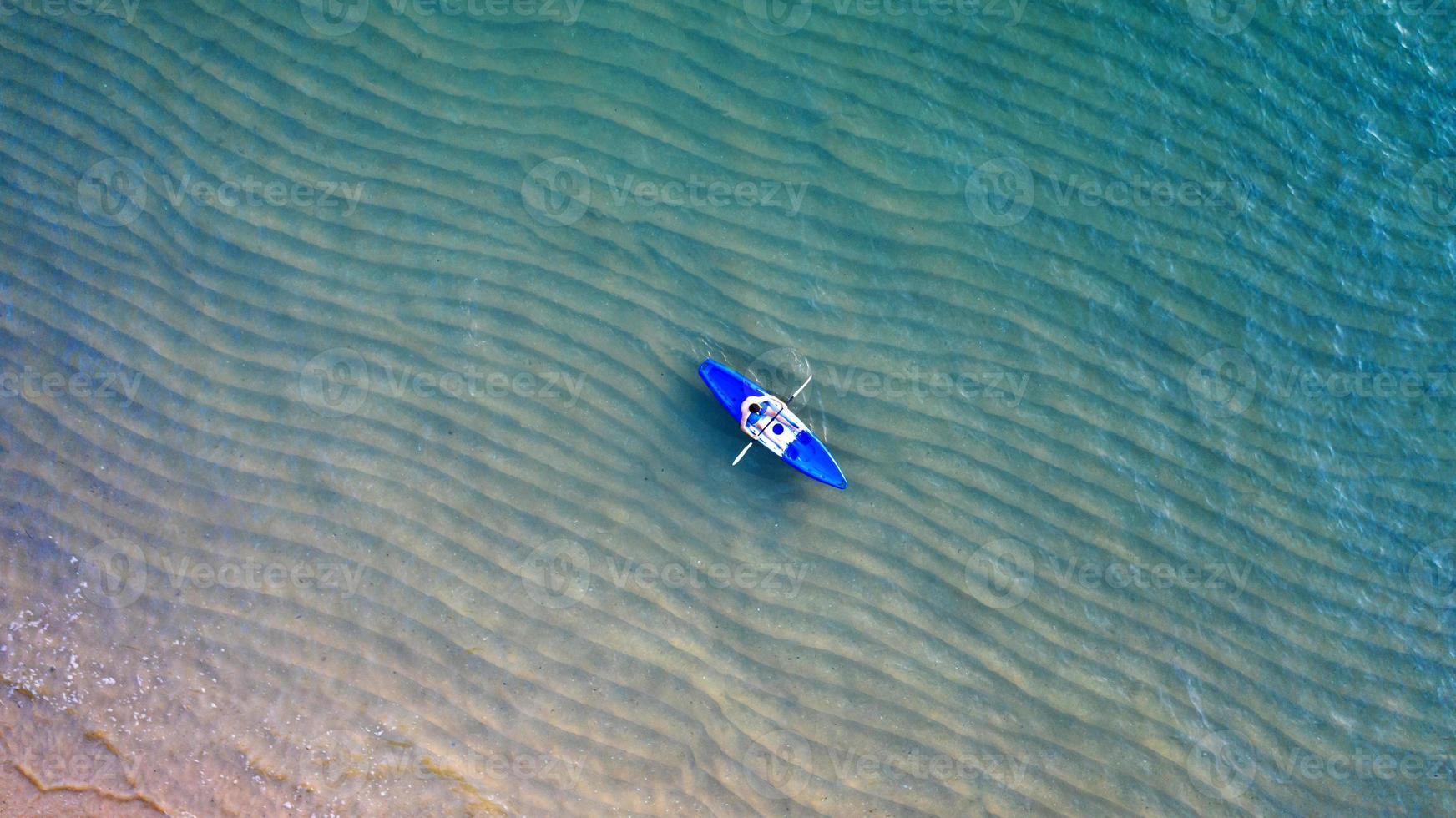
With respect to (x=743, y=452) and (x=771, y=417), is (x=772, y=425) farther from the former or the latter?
(x=743, y=452)

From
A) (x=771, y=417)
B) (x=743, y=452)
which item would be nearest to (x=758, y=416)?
Result: (x=771, y=417)

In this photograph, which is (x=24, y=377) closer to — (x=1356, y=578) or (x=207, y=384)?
(x=207, y=384)

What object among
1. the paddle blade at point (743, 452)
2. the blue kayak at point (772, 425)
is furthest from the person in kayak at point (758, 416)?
the paddle blade at point (743, 452)

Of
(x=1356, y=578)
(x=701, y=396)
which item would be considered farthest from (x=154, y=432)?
(x=1356, y=578)

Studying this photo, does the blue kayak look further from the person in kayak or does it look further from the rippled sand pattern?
the rippled sand pattern

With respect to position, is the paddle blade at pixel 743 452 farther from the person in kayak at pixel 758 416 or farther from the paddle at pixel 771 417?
the person in kayak at pixel 758 416
